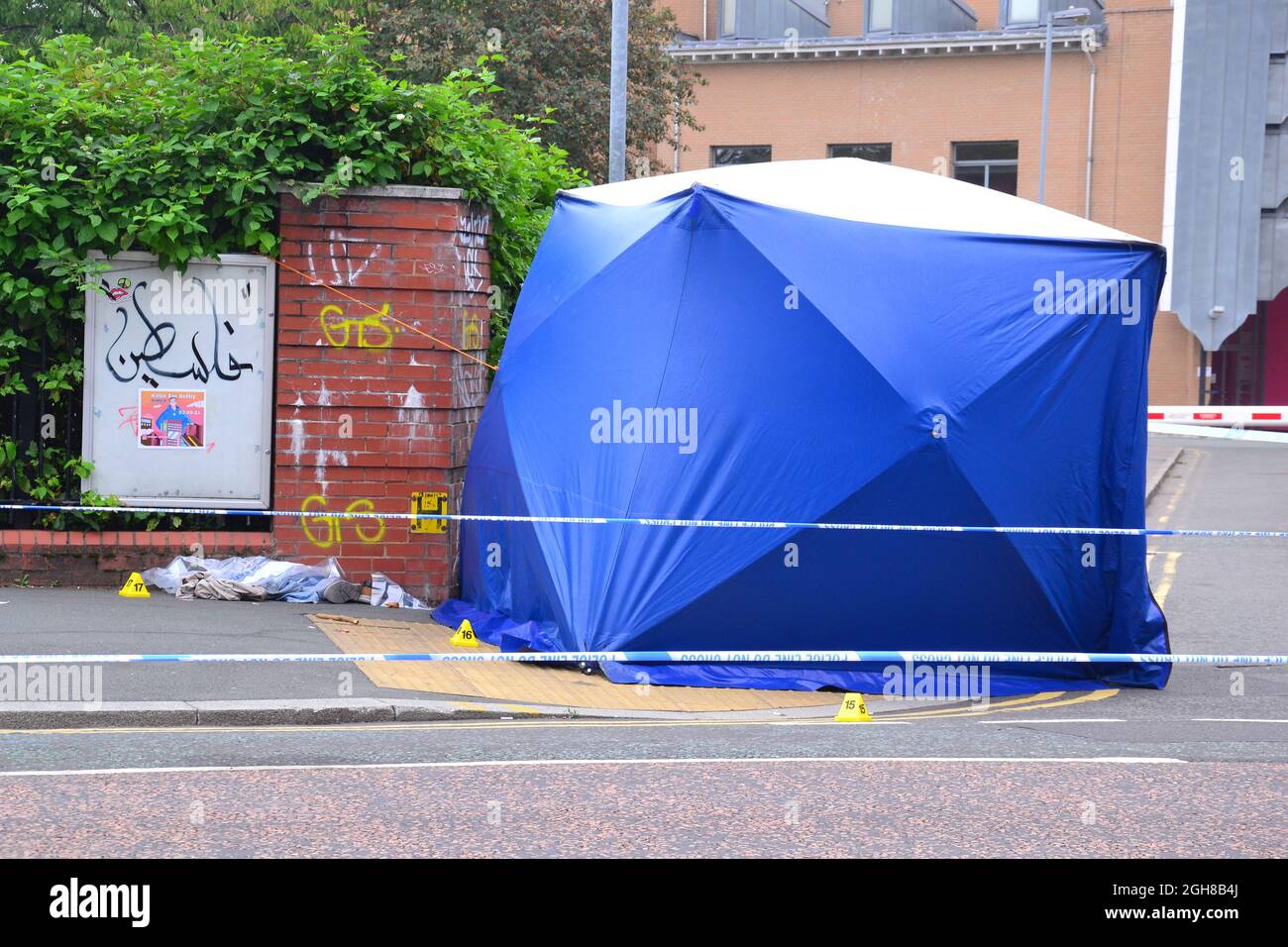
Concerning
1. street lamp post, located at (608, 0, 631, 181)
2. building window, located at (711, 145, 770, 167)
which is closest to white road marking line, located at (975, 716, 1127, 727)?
street lamp post, located at (608, 0, 631, 181)

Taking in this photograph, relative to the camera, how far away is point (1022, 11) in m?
44.3

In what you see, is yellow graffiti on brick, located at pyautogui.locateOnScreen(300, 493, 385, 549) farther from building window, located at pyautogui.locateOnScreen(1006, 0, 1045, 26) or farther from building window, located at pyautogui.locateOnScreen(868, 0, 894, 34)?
building window, located at pyautogui.locateOnScreen(1006, 0, 1045, 26)

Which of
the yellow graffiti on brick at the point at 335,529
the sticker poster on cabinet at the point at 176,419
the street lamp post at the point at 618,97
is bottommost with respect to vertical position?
the yellow graffiti on brick at the point at 335,529

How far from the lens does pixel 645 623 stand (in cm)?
972

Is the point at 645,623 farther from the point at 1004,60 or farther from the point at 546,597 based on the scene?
the point at 1004,60

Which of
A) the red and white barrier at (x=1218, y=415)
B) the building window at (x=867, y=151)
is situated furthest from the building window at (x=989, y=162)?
the red and white barrier at (x=1218, y=415)

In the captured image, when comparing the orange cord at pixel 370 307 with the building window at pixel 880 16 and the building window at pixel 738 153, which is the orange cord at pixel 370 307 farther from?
the building window at pixel 880 16

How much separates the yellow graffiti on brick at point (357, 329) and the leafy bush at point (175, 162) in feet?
2.09

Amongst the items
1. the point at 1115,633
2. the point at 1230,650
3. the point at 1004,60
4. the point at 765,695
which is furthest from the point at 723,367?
the point at 1004,60

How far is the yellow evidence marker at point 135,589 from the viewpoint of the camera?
11.4 meters

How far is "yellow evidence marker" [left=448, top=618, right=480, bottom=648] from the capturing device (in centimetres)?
1055

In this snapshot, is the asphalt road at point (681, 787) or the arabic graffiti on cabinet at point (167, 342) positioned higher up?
the arabic graffiti on cabinet at point (167, 342)

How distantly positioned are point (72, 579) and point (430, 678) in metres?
3.84

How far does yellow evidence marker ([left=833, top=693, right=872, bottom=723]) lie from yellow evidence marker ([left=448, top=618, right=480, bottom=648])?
9.05ft
